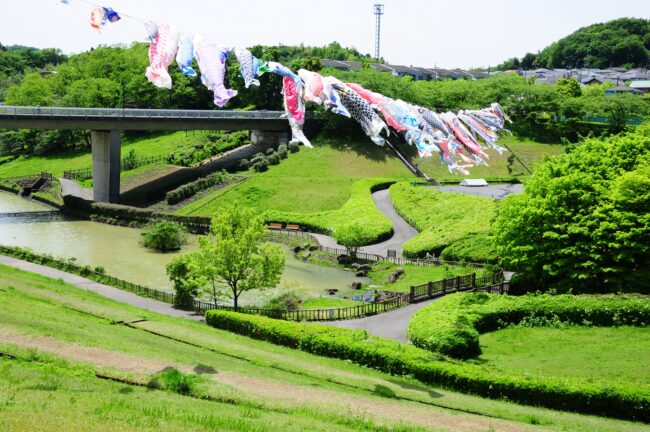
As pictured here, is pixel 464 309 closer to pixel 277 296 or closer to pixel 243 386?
pixel 277 296

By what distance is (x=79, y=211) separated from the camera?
67.1 metres

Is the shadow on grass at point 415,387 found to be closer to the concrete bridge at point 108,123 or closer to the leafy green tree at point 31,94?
the concrete bridge at point 108,123

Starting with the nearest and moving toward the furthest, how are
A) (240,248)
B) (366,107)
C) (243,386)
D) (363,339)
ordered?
(243,386) < (363,339) < (240,248) < (366,107)

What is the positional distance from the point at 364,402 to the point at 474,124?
3949cm

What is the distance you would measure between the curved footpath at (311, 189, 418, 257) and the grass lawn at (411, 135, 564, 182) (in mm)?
11415

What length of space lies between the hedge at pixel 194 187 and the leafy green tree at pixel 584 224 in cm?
3668

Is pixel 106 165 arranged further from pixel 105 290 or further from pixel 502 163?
pixel 502 163

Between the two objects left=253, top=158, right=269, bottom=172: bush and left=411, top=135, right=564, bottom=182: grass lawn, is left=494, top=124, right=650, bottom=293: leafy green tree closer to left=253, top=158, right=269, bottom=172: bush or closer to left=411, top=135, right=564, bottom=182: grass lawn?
left=411, top=135, right=564, bottom=182: grass lawn

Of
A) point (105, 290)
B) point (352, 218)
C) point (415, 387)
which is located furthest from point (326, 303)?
point (352, 218)

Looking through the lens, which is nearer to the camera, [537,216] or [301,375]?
[301,375]

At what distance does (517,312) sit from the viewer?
32.5m

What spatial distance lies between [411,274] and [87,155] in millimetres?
62812

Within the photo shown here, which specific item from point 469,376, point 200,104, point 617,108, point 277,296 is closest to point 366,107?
point 277,296

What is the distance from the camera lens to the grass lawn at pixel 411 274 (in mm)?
42250
